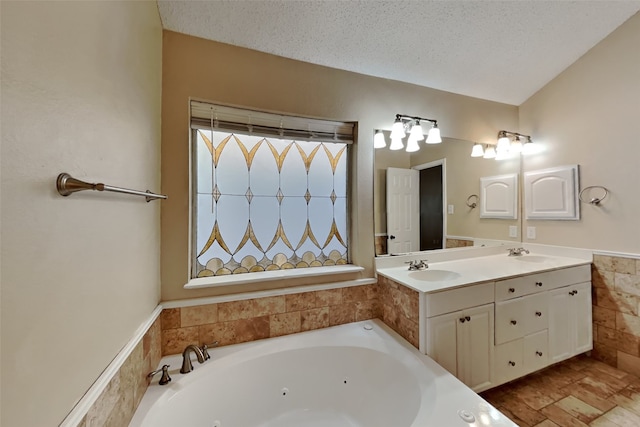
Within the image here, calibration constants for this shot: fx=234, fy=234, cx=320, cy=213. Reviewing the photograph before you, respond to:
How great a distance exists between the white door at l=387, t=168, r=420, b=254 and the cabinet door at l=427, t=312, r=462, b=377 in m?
Result: 0.63

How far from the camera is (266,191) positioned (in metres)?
1.73

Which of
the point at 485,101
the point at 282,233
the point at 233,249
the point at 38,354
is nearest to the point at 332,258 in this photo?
the point at 282,233

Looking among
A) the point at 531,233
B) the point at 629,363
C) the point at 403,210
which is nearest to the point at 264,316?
the point at 403,210

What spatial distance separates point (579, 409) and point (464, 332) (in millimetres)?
978

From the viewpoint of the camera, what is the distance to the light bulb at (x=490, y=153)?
95.2 inches

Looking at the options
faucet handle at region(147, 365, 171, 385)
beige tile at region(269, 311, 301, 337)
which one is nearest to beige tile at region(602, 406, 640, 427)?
beige tile at region(269, 311, 301, 337)

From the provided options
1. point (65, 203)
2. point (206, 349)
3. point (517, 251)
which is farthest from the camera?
point (517, 251)

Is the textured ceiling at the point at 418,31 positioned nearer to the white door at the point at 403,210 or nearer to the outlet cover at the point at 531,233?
the white door at the point at 403,210

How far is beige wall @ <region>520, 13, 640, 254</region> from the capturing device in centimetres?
183

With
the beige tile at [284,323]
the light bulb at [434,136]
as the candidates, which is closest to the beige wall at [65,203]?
the beige tile at [284,323]

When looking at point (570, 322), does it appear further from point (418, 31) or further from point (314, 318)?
point (418, 31)

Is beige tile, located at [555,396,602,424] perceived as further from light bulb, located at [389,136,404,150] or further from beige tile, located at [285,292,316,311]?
light bulb, located at [389,136,404,150]

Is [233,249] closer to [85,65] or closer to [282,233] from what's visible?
[282,233]

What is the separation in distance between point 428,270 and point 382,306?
1.57ft
